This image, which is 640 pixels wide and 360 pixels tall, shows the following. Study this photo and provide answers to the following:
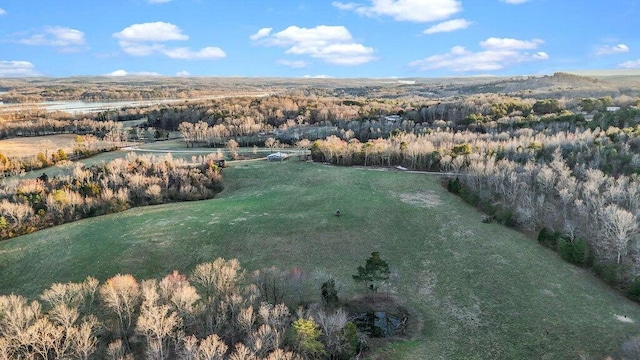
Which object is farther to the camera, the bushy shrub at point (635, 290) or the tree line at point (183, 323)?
the bushy shrub at point (635, 290)

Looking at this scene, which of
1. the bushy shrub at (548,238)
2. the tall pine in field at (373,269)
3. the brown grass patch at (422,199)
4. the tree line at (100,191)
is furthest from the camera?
the tree line at (100,191)

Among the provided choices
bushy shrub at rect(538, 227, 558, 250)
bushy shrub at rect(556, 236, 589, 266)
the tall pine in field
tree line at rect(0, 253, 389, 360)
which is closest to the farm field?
tree line at rect(0, 253, 389, 360)

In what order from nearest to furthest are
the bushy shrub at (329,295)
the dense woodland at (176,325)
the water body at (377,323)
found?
the dense woodland at (176,325), the water body at (377,323), the bushy shrub at (329,295)

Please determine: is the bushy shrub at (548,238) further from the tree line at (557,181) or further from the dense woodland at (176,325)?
the dense woodland at (176,325)

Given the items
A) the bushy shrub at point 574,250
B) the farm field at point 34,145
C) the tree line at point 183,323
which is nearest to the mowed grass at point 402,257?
the bushy shrub at point 574,250

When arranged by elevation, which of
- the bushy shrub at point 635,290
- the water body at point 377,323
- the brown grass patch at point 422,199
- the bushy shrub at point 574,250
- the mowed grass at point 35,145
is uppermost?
the mowed grass at point 35,145

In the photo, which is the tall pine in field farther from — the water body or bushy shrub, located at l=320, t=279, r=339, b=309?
the water body

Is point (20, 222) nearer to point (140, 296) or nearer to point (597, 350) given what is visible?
point (140, 296)

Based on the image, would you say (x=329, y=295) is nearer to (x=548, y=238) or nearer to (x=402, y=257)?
(x=402, y=257)
